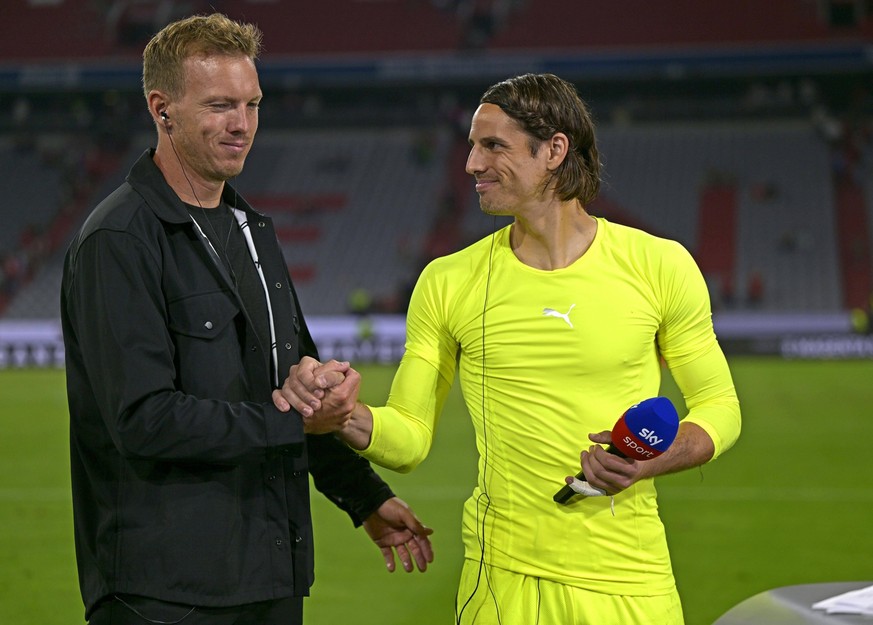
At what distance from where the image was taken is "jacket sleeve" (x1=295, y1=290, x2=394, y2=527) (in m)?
3.43

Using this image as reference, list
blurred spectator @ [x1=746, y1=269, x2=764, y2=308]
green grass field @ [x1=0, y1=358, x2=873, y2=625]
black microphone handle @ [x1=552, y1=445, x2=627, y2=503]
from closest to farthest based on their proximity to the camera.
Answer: black microphone handle @ [x1=552, y1=445, x2=627, y2=503], green grass field @ [x1=0, y1=358, x2=873, y2=625], blurred spectator @ [x1=746, y1=269, x2=764, y2=308]

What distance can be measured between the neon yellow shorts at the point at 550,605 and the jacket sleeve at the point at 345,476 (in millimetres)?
479

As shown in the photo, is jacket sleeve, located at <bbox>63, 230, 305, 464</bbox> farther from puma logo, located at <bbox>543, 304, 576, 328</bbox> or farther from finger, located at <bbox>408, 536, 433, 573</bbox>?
finger, located at <bbox>408, 536, 433, 573</bbox>

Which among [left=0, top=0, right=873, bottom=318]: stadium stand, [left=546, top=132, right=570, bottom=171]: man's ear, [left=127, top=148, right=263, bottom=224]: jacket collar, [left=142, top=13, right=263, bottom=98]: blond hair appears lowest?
[left=127, top=148, right=263, bottom=224]: jacket collar

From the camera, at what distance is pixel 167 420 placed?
8.55ft

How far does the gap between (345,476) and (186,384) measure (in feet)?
2.69

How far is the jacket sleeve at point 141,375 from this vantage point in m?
2.61

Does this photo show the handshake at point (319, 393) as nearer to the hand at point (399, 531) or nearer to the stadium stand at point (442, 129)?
the hand at point (399, 531)

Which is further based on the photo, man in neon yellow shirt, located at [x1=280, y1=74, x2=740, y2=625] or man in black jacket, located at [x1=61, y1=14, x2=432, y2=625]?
man in neon yellow shirt, located at [x1=280, y1=74, x2=740, y2=625]

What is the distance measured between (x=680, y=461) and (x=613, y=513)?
0.73 ft

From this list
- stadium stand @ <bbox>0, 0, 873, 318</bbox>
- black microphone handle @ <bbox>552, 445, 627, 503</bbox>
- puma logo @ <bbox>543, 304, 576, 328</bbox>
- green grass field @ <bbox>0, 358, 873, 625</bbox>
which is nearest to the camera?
black microphone handle @ <bbox>552, 445, 627, 503</bbox>

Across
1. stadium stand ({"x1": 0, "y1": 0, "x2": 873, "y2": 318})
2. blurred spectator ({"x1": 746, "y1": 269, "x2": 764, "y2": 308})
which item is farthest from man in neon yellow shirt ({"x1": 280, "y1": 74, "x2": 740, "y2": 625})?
stadium stand ({"x1": 0, "y1": 0, "x2": 873, "y2": 318})

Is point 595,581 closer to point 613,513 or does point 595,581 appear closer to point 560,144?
point 613,513

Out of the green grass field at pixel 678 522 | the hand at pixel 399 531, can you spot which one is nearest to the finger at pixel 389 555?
the hand at pixel 399 531
